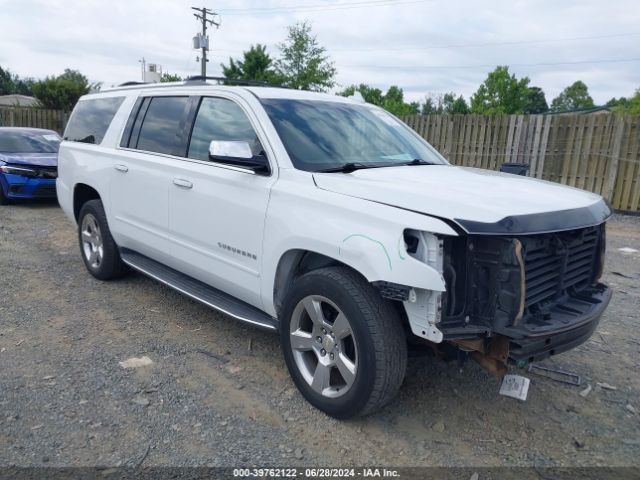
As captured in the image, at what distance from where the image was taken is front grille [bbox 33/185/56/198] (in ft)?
32.6

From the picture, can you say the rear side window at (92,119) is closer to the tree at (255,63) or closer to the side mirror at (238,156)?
the side mirror at (238,156)

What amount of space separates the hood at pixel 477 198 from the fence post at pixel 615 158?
8063 millimetres

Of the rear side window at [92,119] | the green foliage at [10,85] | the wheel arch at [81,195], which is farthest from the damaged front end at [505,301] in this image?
the green foliage at [10,85]

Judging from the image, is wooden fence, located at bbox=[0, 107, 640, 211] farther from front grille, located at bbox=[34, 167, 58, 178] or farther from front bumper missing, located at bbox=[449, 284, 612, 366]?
front bumper missing, located at bbox=[449, 284, 612, 366]

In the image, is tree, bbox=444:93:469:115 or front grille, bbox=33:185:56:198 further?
tree, bbox=444:93:469:115

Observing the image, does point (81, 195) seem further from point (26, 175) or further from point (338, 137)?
point (26, 175)

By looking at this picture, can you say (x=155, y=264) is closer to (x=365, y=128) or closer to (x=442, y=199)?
(x=365, y=128)

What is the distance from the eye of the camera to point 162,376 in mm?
3631

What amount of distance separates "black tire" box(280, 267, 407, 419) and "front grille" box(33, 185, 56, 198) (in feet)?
28.2

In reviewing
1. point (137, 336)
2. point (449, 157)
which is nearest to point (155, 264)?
point (137, 336)

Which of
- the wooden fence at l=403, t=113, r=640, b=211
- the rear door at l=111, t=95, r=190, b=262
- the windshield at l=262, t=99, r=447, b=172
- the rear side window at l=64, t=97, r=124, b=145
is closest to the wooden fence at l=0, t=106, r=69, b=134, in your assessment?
the wooden fence at l=403, t=113, r=640, b=211

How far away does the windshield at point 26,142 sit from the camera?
10.6m

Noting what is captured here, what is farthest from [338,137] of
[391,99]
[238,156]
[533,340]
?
[391,99]

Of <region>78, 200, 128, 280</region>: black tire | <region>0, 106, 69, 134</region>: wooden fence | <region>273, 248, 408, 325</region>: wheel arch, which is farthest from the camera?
<region>0, 106, 69, 134</region>: wooden fence
